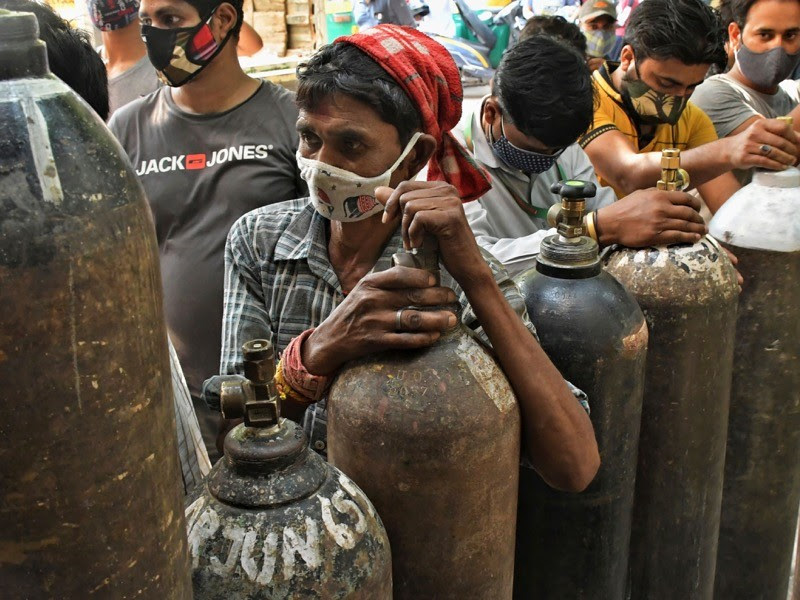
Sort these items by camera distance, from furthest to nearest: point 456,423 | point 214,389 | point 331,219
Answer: point 331,219 → point 214,389 → point 456,423

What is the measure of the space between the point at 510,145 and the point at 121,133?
1.33 meters

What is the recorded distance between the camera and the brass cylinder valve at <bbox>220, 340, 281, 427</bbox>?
1.07 meters

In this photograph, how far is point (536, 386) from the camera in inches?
55.0

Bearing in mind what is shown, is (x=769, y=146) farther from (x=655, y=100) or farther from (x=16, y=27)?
(x=16, y=27)

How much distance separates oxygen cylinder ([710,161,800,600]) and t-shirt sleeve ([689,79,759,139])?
135 cm

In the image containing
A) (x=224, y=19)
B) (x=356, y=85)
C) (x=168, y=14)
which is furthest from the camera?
(x=224, y=19)

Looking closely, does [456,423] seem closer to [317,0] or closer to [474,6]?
[317,0]

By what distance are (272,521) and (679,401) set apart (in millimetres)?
1343

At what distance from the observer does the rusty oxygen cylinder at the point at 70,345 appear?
682 millimetres

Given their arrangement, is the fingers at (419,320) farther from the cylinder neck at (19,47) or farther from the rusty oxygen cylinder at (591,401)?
the cylinder neck at (19,47)

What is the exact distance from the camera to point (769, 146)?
97.6 inches

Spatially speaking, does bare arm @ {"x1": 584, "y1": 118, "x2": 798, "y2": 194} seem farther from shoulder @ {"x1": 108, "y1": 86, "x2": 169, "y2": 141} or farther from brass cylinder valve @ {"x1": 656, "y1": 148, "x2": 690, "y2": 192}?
shoulder @ {"x1": 108, "y1": 86, "x2": 169, "y2": 141}

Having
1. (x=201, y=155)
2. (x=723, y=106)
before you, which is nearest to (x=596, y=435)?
(x=201, y=155)

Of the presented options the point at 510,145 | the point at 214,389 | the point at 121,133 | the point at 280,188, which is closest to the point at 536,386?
the point at 214,389
